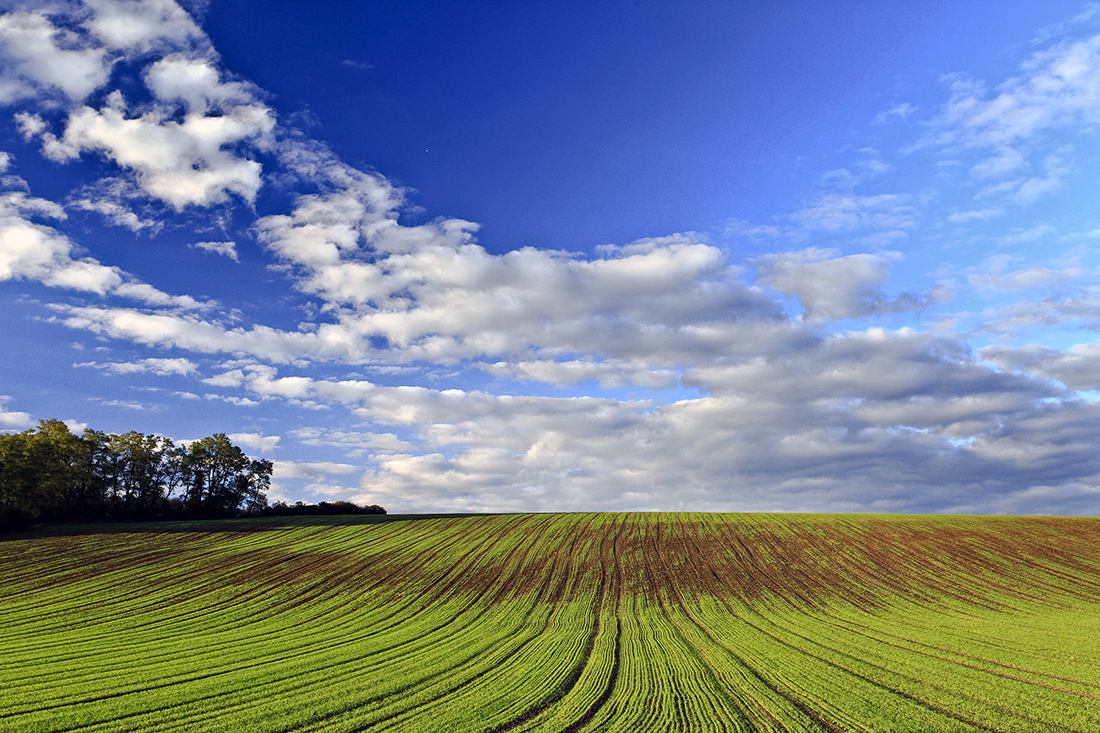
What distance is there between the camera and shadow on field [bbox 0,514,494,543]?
59.7 m

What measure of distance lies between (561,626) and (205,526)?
52.6 metres

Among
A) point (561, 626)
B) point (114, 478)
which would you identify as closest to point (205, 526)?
point (114, 478)

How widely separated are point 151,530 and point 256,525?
33.5 feet

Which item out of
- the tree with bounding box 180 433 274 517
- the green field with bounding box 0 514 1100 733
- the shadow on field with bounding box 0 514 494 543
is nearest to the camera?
the green field with bounding box 0 514 1100 733

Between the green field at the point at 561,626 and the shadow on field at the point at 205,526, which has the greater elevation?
the shadow on field at the point at 205,526

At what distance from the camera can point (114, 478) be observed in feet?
249

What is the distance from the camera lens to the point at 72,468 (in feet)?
225

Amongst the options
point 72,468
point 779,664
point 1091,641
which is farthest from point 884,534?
point 72,468

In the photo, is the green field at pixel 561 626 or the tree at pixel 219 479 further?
the tree at pixel 219 479

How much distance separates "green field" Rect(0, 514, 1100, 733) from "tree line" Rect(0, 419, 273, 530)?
896 centimetres

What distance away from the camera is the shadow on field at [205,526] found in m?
59.7

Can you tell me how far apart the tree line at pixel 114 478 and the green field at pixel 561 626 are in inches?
353

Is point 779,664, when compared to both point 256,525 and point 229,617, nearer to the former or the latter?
point 229,617

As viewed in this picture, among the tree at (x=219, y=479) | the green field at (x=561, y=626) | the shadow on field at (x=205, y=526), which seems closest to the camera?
the green field at (x=561, y=626)
